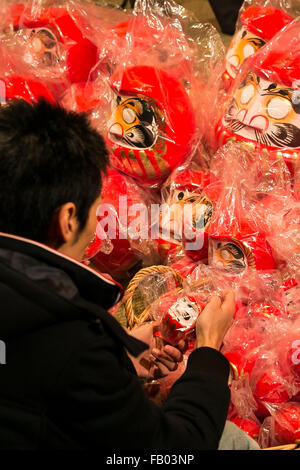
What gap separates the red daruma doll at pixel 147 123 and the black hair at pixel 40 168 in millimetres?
739

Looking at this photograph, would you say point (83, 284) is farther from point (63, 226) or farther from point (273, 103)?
point (273, 103)

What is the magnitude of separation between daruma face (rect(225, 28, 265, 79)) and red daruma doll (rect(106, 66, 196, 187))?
0.33m

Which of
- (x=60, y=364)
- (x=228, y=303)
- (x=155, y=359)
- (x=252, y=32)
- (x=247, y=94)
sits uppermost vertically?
(x=252, y=32)

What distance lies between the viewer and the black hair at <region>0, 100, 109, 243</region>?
976 millimetres

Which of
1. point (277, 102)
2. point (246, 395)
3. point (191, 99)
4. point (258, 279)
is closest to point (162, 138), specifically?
point (191, 99)

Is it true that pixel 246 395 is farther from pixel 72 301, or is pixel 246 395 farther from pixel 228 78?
pixel 228 78

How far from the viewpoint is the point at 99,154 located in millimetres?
1097

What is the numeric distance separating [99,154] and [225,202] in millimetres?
733

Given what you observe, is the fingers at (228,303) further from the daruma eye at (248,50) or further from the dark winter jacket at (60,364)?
the daruma eye at (248,50)

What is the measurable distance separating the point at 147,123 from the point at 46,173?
0.87 meters

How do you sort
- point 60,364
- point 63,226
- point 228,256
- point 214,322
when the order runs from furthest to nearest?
1. point 228,256
2. point 214,322
3. point 63,226
4. point 60,364

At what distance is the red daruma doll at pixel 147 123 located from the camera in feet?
5.90

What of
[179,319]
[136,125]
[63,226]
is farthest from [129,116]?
[63,226]

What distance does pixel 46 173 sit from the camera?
99 centimetres
